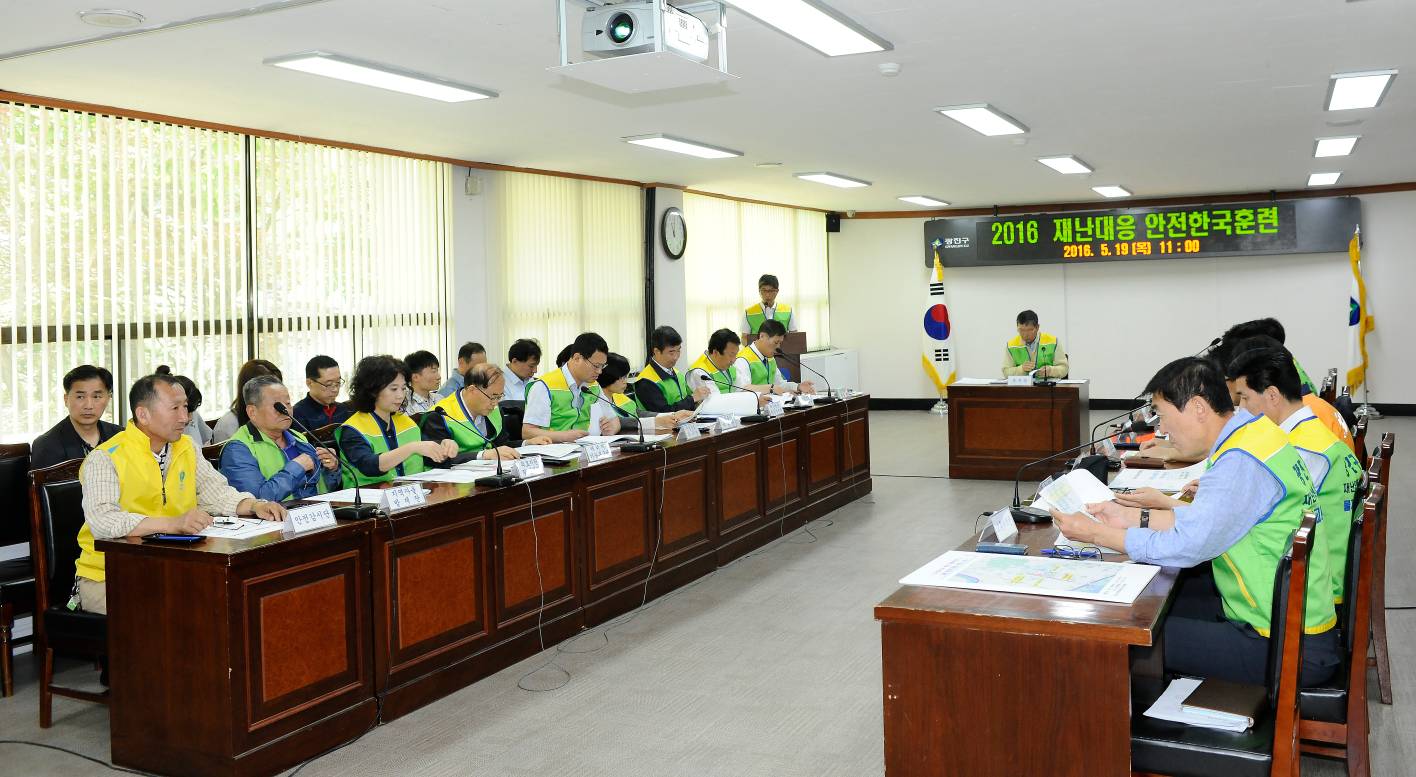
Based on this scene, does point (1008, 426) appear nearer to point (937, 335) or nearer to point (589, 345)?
point (589, 345)

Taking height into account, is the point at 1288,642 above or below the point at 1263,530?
below

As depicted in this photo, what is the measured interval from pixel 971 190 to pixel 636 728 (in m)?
8.80

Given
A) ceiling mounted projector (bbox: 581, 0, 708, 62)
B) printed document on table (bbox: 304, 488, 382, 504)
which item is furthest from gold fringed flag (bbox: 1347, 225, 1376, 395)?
printed document on table (bbox: 304, 488, 382, 504)

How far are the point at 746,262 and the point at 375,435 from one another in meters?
8.10

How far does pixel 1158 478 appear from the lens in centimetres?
397

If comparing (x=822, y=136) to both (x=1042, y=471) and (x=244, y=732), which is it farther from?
(x=244, y=732)

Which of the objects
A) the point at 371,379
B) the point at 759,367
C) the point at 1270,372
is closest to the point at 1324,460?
the point at 1270,372

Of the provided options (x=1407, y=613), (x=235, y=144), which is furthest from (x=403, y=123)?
(x=1407, y=613)

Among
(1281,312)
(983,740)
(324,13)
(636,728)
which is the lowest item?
(636,728)

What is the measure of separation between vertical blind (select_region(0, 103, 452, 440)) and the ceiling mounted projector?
138 inches

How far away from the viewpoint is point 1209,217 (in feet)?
39.8

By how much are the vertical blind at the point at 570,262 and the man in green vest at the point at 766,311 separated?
1220 millimetres

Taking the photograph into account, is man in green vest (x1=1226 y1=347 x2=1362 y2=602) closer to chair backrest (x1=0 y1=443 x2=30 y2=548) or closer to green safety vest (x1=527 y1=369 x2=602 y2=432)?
green safety vest (x1=527 y1=369 x2=602 y2=432)

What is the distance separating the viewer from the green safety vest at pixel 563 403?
604cm
